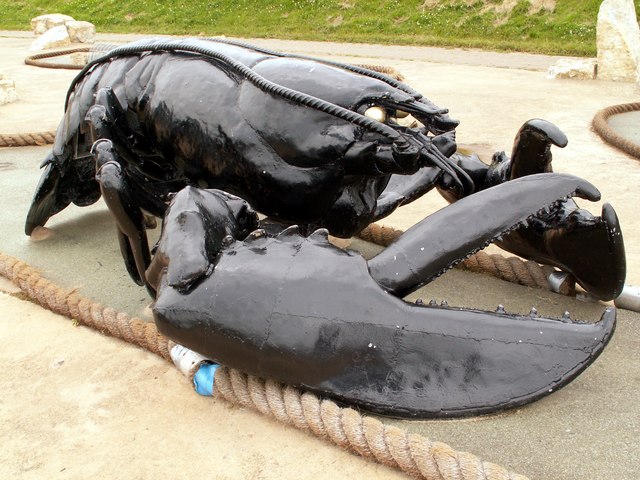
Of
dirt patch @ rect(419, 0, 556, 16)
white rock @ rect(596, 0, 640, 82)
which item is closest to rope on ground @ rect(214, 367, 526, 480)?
white rock @ rect(596, 0, 640, 82)

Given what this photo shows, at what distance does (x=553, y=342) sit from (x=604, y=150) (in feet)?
15.0

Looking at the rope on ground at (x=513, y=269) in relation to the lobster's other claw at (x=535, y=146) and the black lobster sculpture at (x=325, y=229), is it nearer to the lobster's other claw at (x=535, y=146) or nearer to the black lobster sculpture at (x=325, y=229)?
the black lobster sculpture at (x=325, y=229)

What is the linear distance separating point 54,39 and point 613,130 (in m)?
13.8

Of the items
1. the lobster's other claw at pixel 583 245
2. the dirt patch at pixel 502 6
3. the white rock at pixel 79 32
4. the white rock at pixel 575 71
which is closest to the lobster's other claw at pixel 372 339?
the lobster's other claw at pixel 583 245

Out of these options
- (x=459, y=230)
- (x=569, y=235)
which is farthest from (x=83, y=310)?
(x=569, y=235)

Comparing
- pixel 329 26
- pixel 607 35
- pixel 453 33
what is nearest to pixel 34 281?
pixel 607 35

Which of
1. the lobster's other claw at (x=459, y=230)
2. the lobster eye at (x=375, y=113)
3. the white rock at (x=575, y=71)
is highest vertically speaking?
the lobster eye at (x=375, y=113)

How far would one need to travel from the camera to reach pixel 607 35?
9.45m

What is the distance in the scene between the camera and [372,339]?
1.77 meters

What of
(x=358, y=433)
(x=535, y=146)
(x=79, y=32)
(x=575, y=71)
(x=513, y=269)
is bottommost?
(x=575, y=71)

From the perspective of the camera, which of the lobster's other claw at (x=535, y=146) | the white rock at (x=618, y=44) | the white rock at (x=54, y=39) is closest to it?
the lobster's other claw at (x=535, y=146)

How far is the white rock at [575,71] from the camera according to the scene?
9.50 m

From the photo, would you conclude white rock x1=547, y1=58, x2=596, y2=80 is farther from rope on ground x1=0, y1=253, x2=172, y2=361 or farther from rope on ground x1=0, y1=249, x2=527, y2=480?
rope on ground x1=0, y1=249, x2=527, y2=480

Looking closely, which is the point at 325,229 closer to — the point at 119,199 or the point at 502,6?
the point at 119,199
